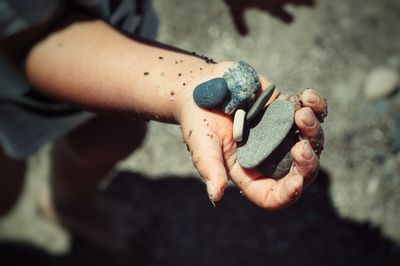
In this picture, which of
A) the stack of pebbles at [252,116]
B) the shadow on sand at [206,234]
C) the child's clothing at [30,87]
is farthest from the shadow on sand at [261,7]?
the shadow on sand at [206,234]

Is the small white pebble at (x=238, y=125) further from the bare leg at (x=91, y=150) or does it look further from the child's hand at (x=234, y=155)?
the bare leg at (x=91, y=150)

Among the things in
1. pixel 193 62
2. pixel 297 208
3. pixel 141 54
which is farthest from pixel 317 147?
pixel 297 208

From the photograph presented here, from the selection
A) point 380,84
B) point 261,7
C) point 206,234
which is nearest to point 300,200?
point 206,234

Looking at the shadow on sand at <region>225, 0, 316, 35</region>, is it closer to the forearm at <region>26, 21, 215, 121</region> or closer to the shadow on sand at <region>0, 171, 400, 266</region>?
the forearm at <region>26, 21, 215, 121</region>

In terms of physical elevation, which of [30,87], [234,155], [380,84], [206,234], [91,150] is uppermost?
[234,155]

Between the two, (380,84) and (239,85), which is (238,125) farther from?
(380,84)

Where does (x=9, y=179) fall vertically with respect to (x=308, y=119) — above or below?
below

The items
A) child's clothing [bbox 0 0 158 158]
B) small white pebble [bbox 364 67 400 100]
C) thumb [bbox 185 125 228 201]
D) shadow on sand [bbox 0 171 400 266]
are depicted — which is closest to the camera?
thumb [bbox 185 125 228 201]

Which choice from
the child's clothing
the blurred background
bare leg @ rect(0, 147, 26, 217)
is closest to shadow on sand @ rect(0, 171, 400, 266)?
the blurred background
